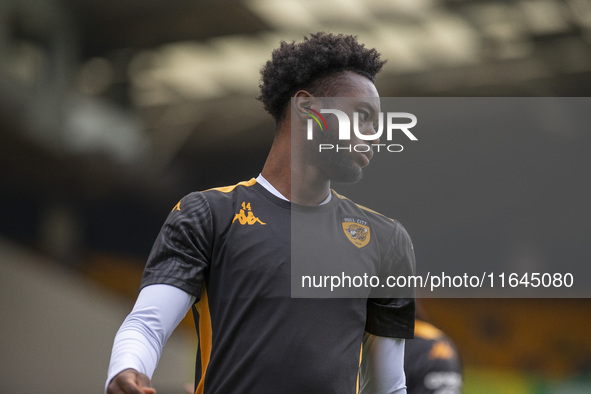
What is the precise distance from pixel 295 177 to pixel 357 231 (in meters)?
0.26

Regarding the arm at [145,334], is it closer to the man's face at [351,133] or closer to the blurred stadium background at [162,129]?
the man's face at [351,133]

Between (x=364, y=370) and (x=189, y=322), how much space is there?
9821 millimetres

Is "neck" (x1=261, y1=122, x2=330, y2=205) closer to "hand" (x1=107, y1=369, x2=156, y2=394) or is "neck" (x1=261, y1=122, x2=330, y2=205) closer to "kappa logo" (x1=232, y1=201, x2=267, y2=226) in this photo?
"kappa logo" (x1=232, y1=201, x2=267, y2=226)

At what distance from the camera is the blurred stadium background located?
10.7 meters

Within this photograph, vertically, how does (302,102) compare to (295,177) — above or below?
above

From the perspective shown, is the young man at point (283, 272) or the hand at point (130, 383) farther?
the young man at point (283, 272)

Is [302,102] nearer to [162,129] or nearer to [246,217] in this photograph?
[246,217]

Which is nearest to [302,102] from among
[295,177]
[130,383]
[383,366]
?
[295,177]

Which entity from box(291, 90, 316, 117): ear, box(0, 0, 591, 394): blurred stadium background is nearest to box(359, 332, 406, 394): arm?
box(291, 90, 316, 117): ear

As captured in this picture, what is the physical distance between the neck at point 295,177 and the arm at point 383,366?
48 cm

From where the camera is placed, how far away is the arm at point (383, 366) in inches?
93.5

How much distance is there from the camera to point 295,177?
2365 millimetres

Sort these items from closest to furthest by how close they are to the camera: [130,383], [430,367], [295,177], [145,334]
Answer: [130,383], [145,334], [295,177], [430,367]

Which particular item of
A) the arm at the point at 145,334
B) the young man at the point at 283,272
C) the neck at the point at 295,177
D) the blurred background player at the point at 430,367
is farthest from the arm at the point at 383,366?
the blurred background player at the point at 430,367
